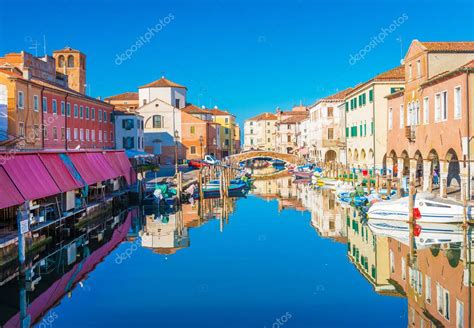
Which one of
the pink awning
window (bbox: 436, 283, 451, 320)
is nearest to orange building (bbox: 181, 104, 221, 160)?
the pink awning

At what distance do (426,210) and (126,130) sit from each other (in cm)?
4202

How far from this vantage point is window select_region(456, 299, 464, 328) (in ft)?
43.1

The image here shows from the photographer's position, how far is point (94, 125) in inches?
2069

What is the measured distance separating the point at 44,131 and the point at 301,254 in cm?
2540

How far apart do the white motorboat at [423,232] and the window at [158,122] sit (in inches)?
1864

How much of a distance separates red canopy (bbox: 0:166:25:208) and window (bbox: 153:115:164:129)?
51.9 metres

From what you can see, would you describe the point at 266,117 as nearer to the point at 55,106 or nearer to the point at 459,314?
the point at 55,106

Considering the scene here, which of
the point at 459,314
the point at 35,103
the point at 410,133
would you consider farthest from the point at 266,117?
the point at 459,314

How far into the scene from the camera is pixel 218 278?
18062 mm

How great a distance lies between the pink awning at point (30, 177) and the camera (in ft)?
66.4

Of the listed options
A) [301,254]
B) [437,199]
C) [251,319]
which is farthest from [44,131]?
[251,319]

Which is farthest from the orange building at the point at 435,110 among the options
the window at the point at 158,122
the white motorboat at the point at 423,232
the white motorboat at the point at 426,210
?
the window at the point at 158,122

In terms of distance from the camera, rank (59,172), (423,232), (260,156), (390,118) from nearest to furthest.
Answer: (423,232)
(59,172)
(390,118)
(260,156)

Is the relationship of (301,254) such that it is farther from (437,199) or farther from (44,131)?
(44,131)
